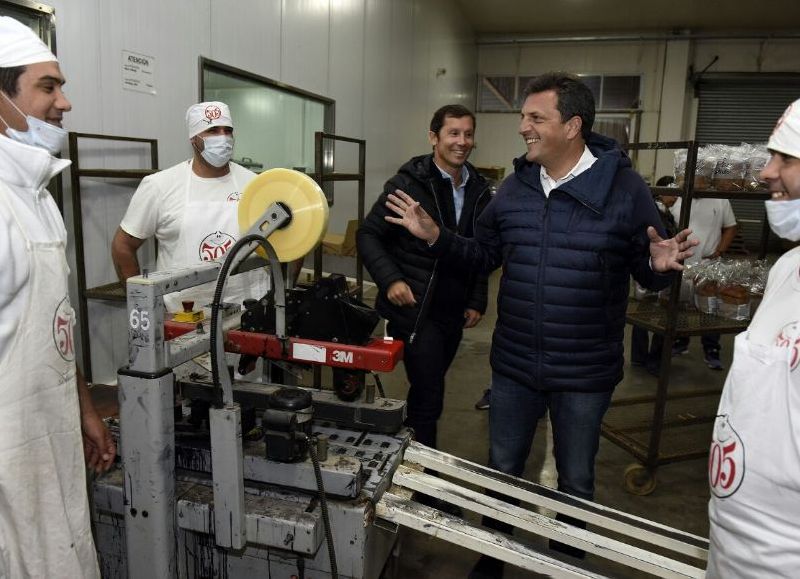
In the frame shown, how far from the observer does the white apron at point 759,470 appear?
975 mm

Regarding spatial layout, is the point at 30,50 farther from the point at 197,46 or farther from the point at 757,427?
the point at 197,46

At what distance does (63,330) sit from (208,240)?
89cm

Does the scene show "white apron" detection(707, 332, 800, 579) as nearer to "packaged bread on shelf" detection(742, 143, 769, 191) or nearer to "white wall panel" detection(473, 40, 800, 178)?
"packaged bread on shelf" detection(742, 143, 769, 191)

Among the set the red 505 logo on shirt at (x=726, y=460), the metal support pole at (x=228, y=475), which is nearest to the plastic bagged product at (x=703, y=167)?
the red 505 logo on shirt at (x=726, y=460)

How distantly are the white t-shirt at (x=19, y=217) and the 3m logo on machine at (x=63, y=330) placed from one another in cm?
8

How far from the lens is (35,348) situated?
3.46 feet

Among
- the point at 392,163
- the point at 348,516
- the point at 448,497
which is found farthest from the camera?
the point at 392,163

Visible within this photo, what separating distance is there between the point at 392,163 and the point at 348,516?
5.24 metres

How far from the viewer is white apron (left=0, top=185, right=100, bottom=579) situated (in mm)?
1020

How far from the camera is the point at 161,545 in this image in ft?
3.92

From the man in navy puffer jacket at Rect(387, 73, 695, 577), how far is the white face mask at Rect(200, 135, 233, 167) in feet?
3.17

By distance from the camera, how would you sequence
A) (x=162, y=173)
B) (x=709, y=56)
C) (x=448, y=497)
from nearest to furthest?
1. (x=448, y=497)
2. (x=162, y=173)
3. (x=709, y=56)

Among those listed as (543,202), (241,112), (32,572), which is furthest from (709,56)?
(32,572)

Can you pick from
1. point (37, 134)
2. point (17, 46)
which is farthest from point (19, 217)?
point (17, 46)
